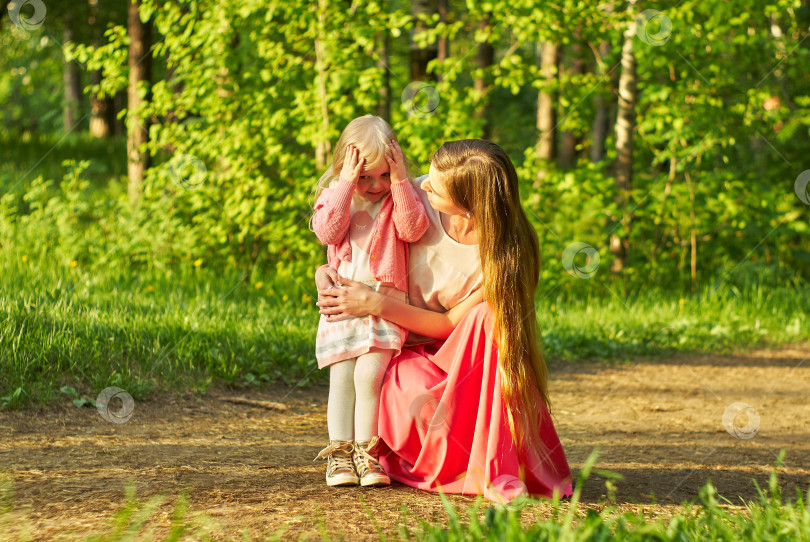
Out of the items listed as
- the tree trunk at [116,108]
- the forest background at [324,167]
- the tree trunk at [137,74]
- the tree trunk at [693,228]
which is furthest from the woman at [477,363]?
the tree trunk at [116,108]

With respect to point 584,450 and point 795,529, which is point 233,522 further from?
point 584,450

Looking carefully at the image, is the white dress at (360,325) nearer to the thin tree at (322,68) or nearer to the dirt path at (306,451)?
the dirt path at (306,451)

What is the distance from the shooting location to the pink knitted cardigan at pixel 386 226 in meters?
2.58

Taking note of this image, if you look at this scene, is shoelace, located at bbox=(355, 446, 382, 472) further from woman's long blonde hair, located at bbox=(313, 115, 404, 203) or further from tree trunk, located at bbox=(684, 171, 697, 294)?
tree trunk, located at bbox=(684, 171, 697, 294)

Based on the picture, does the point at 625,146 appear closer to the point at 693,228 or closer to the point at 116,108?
the point at 693,228


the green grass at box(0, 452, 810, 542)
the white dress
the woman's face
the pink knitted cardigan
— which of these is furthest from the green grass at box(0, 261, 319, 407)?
the woman's face

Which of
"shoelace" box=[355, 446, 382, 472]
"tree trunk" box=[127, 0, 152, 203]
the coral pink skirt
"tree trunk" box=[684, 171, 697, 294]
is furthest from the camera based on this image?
"tree trunk" box=[127, 0, 152, 203]

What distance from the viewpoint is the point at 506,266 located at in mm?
2467

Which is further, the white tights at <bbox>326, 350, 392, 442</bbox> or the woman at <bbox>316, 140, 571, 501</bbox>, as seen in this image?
the white tights at <bbox>326, 350, 392, 442</bbox>

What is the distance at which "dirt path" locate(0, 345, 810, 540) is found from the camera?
221cm

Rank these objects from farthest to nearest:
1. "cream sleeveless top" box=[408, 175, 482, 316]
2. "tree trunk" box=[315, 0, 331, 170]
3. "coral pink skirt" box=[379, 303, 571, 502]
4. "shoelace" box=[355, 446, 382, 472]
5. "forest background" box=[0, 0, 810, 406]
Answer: "tree trunk" box=[315, 0, 331, 170]
"forest background" box=[0, 0, 810, 406]
"cream sleeveless top" box=[408, 175, 482, 316]
"shoelace" box=[355, 446, 382, 472]
"coral pink skirt" box=[379, 303, 571, 502]

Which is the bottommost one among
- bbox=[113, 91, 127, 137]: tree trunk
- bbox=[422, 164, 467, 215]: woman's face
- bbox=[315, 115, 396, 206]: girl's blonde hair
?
bbox=[422, 164, 467, 215]: woman's face

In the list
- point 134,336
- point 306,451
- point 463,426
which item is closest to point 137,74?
point 134,336

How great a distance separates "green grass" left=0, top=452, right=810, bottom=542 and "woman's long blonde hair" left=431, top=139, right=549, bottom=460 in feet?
1.05
